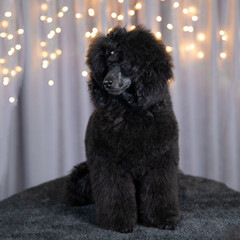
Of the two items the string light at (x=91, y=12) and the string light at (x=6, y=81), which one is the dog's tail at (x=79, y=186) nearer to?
the string light at (x=6, y=81)

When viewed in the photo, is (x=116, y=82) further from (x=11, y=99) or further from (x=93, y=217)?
(x=11, y=99)

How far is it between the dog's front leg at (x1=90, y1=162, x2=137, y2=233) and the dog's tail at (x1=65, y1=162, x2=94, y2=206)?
26cm

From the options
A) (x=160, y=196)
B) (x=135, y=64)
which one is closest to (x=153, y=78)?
(x=135, y=64)

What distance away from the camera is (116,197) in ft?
5.32

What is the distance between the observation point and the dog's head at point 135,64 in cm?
152

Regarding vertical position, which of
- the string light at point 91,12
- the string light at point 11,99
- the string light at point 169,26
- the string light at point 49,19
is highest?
the string light at point 91,12

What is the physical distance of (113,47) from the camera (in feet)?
5.12

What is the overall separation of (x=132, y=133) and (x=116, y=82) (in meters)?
0.21

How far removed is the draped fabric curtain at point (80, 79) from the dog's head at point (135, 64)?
0.88m

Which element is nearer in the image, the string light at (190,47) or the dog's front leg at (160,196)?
the dog's front leg at (160,196)

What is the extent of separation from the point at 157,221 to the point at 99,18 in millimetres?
1326

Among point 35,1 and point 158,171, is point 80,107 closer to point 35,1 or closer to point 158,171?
point 35,1

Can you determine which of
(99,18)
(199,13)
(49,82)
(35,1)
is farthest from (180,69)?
(35,1)

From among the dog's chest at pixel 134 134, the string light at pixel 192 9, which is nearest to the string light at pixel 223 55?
the string light at pixel 192 9
